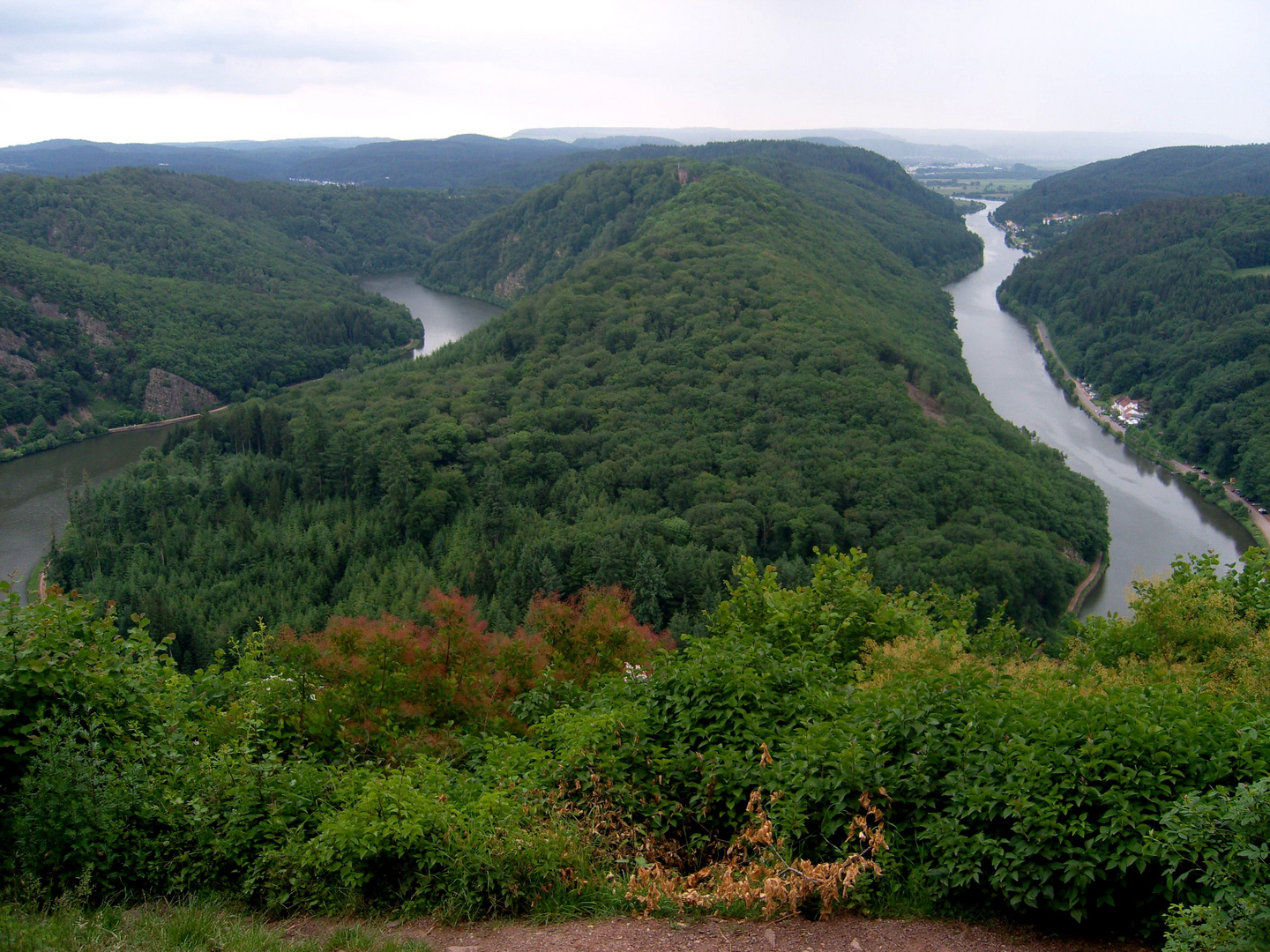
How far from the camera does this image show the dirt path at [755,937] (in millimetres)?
6742

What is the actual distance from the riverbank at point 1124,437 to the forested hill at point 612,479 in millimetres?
12620

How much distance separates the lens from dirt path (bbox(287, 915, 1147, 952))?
6.74m

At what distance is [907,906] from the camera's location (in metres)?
7.23

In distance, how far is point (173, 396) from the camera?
87750mm

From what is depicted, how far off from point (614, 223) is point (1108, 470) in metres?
69.9

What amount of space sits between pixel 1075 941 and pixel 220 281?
5224 inches

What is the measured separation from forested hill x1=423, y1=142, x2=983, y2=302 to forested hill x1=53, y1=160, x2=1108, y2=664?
46.9 metres

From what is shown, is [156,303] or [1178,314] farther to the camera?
[156,303]

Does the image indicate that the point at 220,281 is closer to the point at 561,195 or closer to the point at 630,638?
the point at 561,195

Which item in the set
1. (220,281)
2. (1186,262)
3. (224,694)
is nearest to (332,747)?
(224,694)

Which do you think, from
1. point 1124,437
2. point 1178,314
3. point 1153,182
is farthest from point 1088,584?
point 1153,182

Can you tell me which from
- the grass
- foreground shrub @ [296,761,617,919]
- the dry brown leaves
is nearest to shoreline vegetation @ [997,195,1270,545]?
the dry brown leaves

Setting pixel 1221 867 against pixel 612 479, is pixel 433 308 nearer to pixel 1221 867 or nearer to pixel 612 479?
pixel 612 479

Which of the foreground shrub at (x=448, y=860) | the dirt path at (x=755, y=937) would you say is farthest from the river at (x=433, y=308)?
the dirt path at (x=755, y=937)
